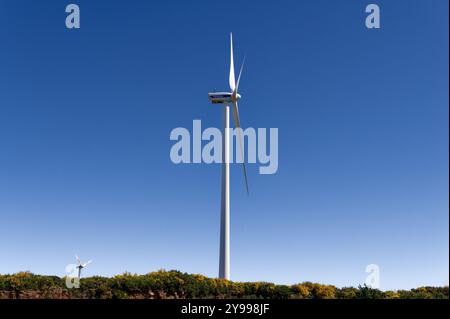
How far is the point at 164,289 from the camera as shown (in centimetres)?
3073

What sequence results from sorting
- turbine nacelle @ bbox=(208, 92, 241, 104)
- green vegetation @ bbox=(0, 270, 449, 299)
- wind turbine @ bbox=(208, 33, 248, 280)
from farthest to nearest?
turbine nacelle @ bbox=(208, 92, 241, 104) < wind turbine @ bbox=(208, 33, 248, 280) < green vegetation @ bbox=(0, 270, 449, 299)

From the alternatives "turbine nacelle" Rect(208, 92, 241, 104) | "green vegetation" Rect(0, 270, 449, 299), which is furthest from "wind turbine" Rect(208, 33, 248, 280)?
"green vegetation" Rect(0, 270, 449, 299)

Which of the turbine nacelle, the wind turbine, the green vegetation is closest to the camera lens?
the green vegetation

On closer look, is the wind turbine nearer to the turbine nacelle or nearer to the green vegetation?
the turbine nacelle

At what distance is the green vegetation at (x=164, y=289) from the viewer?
28859 millimetres

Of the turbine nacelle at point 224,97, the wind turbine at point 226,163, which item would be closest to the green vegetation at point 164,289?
the wind turbine at point 226,163

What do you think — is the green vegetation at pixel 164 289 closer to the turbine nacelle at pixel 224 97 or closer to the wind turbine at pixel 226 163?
the wind turbine at pixel 226 163

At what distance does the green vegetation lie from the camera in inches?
1136

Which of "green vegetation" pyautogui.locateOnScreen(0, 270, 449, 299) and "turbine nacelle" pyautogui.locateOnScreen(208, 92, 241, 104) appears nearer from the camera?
"green vegetation" pyautogui.locateOnScreen(0, 270, 449, 299)

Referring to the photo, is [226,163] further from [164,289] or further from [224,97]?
Answer: [164,289]
